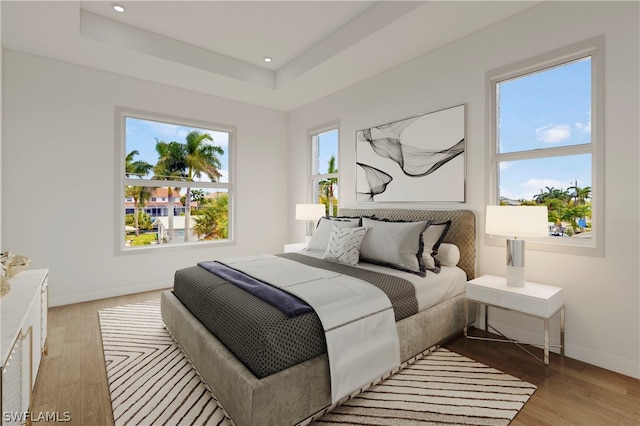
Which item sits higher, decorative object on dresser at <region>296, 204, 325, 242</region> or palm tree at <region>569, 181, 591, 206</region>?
palm tree at <region>569, 181, 591, 206</region>

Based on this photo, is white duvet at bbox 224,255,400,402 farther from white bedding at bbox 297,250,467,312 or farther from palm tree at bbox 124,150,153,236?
palm tree at bbox 124,150,153,236

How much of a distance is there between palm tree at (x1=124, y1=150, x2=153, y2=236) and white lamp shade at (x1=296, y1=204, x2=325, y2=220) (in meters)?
2.03

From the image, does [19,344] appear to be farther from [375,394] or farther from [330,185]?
[330,185]

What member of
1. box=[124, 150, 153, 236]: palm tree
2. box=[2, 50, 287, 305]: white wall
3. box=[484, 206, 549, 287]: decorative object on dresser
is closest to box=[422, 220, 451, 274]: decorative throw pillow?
box=[484, 206, 549, 287]: decorative object on dresser

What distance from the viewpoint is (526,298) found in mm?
2213

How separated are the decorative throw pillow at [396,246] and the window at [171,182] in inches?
108

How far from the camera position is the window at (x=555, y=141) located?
2334mm

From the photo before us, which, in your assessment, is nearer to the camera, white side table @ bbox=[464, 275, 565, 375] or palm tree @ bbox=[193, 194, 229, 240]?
white side table @ bbox=[464, 275, 565, 375]

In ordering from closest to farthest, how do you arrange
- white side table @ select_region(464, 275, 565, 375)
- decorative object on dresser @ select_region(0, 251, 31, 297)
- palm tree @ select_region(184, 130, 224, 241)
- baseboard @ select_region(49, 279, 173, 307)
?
decorative object on dresser @ select_region(0, 251, 31, 297) → white side table @ select_region(464, 275, 565, 375) → baseboard @ select_region(49, 279, 173, 307) → palm tree @ select_region(184, 130, 224, 241)

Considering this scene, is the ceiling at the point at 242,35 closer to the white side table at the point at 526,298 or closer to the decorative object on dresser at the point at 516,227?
the decorative object on dresser at the point at 516,227

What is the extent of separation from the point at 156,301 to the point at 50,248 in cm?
125

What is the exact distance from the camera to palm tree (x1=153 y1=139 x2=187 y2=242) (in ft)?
14.1

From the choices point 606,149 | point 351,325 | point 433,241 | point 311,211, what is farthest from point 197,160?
point 606,149

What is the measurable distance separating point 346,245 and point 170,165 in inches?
114
